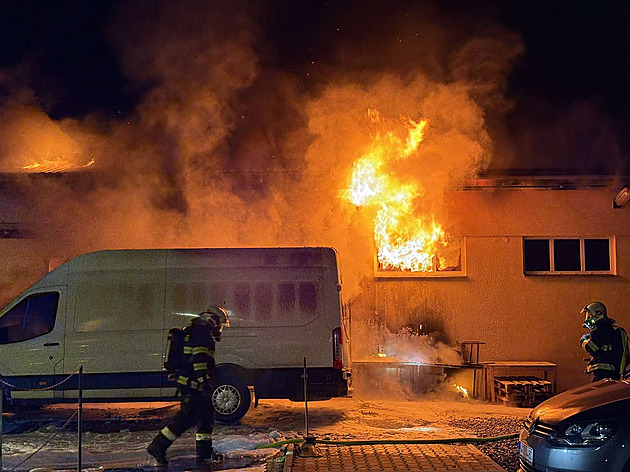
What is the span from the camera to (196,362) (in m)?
7.61

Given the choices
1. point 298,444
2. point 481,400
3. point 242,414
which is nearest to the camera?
point 298,444

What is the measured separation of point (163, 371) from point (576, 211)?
8520 millimetres

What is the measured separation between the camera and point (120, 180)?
13625mm

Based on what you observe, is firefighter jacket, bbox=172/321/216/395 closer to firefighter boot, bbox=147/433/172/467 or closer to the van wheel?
firefighter boot, bbox=147/433/172/467

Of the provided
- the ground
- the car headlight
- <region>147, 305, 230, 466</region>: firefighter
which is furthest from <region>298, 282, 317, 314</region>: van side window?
the car headlight

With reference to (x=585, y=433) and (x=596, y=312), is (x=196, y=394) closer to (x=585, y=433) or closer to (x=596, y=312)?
(x=585, y=433)

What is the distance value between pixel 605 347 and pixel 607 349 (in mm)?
35

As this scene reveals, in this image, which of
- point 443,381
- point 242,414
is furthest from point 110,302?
point 443,381

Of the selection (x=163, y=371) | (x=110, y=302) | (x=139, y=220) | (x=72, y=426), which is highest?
(x=139, y=220)

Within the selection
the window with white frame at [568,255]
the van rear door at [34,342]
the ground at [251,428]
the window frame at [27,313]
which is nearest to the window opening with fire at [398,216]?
the window with white frame at [568,255]

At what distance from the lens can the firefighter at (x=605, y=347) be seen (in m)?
8.34

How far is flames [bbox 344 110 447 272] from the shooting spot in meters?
13.4

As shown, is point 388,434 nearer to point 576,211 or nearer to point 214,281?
point 214,281

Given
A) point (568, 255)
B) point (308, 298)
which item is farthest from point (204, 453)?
point (568, 255)
